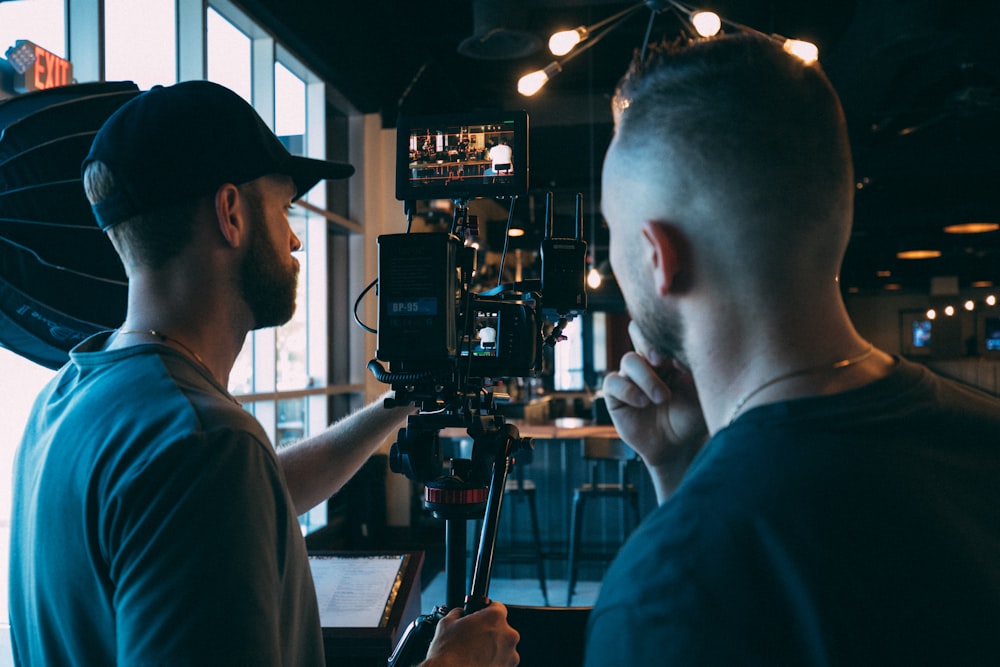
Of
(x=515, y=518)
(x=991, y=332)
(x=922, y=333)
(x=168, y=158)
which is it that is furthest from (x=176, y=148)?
(x=991, y=332)

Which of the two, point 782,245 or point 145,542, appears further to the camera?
point 145,542

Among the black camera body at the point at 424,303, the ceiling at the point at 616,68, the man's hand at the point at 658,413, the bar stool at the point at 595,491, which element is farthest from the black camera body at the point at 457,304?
the bar stool at the point at 595,491

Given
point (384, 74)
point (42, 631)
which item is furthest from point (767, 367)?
point (384, 74)

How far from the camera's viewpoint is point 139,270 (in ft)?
3.23

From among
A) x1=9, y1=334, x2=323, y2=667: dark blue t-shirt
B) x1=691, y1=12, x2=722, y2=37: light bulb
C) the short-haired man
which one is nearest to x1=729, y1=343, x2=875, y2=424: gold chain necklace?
the short-haired man

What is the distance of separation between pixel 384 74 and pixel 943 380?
5.57 m

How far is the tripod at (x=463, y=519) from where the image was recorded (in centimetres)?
111

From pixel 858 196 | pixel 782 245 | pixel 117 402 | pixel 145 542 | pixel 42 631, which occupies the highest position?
pixel 858 196

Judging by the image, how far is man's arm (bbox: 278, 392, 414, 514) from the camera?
1.43m

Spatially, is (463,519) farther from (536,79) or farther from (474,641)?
(536,79)

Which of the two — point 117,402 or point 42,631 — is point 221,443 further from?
point 42,631

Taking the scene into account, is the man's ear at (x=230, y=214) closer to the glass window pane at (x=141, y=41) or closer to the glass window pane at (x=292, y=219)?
the glass window pane at (x=141, y=41)

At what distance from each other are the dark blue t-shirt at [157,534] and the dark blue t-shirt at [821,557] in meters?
0.40

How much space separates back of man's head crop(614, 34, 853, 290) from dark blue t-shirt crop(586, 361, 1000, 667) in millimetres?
167
